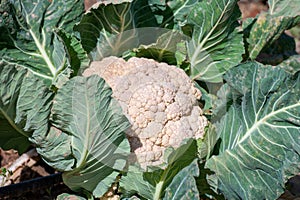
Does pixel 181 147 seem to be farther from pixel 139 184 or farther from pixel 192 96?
pixel 192 96

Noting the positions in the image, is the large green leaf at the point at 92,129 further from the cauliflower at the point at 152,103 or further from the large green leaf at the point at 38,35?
the large green leaf at the point at 38,35

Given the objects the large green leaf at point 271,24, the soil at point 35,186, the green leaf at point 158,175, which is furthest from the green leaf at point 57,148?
the large green leaf at point 271,24

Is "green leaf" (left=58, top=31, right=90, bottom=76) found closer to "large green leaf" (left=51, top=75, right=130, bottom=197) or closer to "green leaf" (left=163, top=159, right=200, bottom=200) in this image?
"large green leaf" (left=51, top=75, right=130, bottom=197)

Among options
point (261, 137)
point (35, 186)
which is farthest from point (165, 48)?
point (35, 186)

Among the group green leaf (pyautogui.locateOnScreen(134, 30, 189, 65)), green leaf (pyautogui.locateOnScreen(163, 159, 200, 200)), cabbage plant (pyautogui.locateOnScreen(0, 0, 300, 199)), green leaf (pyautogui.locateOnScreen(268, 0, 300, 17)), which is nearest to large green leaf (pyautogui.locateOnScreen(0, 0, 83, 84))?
cabbage plant (pyautogui.locateOnScreen(0, 0, 300, 199))

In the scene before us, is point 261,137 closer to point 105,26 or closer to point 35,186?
point 105,26

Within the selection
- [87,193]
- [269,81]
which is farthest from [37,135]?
[269,81]
